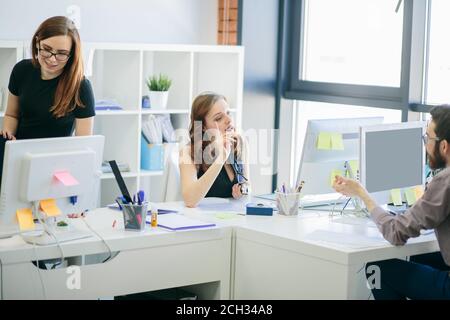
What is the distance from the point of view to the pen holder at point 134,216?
3.03 meters

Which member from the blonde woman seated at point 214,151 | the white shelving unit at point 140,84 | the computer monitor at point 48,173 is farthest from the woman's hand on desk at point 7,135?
the white shelving unit at point 140,84

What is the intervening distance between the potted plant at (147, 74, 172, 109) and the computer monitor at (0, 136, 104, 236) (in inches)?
87.1

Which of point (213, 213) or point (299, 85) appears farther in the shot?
point (299, 85)

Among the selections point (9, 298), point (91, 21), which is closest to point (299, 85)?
point (91, 21)

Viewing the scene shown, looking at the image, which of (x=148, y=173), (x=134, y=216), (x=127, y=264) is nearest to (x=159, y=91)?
(x=148, y=173)

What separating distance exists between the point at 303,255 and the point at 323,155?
2.45 ft

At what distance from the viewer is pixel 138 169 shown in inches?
198

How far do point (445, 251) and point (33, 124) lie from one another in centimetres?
185

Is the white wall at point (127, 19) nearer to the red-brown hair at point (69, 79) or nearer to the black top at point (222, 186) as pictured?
the red-brown hair at point (69, 79)

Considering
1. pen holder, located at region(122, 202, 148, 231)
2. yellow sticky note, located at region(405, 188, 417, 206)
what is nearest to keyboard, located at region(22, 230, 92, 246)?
pen holder, located at region(122, 202, 148, 231)

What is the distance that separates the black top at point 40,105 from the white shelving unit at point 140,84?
1.05 meters

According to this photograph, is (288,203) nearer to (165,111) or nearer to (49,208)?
(49,208)

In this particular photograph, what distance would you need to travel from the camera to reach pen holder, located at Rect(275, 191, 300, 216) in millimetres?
3489

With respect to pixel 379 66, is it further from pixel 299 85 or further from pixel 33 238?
pixel 33 238
